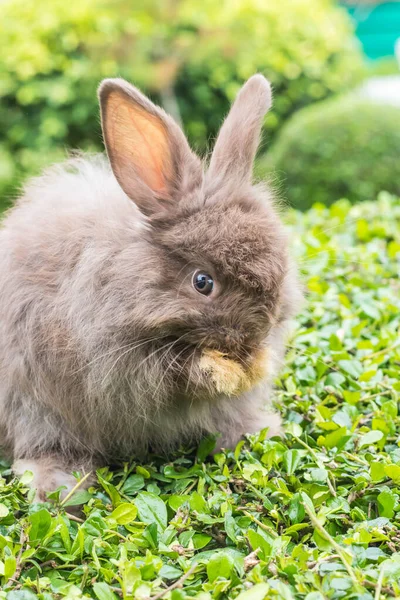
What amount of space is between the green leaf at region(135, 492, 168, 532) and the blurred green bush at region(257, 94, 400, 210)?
5536 mm

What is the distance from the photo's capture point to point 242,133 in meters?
2.49

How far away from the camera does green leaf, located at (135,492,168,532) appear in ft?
6.99

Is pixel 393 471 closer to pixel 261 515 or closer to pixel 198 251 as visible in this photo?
pixel 261 515

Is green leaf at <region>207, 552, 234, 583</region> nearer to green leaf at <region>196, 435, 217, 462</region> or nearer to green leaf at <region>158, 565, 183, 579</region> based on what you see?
green leaf at <region>158, 565, 183, 579</region>

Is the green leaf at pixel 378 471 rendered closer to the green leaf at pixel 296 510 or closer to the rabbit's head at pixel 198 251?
the green leaf at pixel 296 510

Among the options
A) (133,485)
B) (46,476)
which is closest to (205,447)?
(133,485)

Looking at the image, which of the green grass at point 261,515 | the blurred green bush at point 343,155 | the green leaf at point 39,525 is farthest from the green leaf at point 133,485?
the blurred green bush at point 343,155

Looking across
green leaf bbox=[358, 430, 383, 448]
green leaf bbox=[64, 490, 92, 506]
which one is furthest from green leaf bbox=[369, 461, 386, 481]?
green leaf bbox=[64, 490, 92, 506]

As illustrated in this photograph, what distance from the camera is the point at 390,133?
750 centimetres

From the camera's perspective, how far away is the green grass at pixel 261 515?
182 cm

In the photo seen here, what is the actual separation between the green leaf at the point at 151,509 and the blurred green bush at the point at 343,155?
554cm

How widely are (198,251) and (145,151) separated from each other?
1.31ft

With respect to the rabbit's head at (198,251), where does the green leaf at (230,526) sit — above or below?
below

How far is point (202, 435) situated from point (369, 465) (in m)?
0.61
